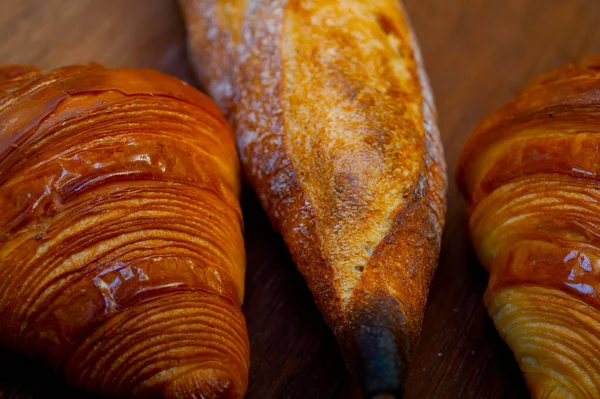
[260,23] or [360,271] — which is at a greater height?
[260,23]

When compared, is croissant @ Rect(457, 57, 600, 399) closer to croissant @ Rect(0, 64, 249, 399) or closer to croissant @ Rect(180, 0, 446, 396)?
croissant @ Rect(180, 0, 446, 396)

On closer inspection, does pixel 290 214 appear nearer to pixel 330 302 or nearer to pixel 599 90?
pixel 330 302

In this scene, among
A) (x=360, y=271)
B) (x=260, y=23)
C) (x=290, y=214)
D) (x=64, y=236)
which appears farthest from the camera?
(x=260, y=23)

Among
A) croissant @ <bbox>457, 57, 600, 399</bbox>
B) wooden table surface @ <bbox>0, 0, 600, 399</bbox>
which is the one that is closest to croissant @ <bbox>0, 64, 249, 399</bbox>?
wooden table surface @ <bbox>0, 0, 600, 399</bbox>

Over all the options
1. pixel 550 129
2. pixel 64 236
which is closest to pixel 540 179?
pixel 550 129

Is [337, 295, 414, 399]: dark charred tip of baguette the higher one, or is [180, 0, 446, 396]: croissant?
[180, 0, 446, 396]: croissant

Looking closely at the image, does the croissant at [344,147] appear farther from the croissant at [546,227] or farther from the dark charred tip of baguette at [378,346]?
the croissant at [546,227]

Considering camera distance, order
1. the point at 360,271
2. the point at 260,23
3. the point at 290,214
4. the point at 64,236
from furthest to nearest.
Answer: the point at 260,23
the point at 290,214
the point at 360,271
the point at 64,236
